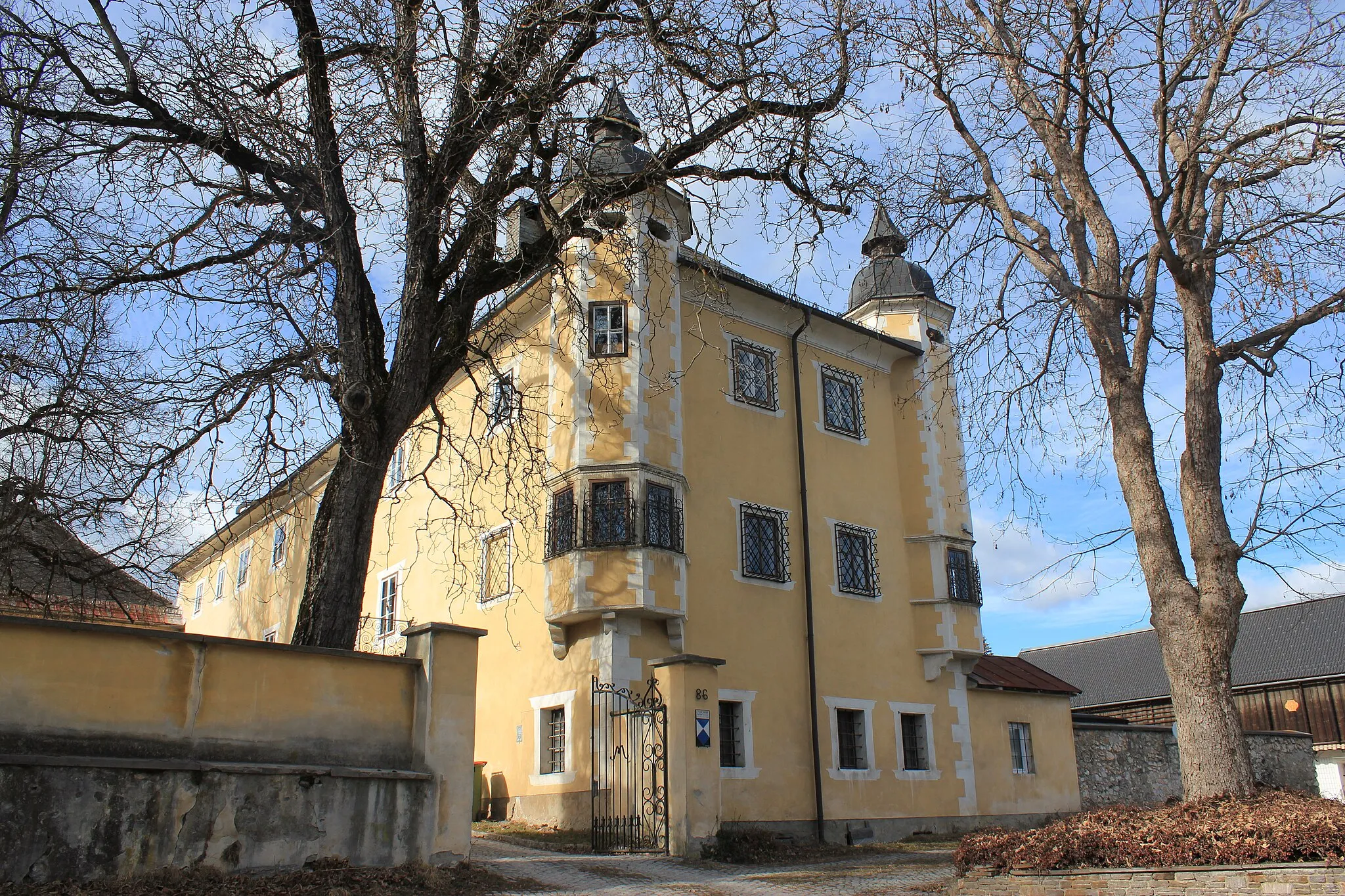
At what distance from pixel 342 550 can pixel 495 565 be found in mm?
8746

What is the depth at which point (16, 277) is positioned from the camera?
12.3 meters

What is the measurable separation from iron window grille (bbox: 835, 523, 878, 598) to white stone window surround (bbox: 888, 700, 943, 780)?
2166 millimetres

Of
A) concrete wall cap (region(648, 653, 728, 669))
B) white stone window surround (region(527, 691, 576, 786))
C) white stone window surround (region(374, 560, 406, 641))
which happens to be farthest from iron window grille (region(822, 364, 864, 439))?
white stone window surround (region(374, 560, 406, 641))

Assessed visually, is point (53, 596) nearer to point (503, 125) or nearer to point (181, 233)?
point (181, 233)

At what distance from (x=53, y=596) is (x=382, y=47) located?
32.5 feet

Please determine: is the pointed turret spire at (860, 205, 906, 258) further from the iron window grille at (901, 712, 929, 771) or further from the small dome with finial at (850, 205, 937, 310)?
the iron window grille at (901, 712, 929, 771)

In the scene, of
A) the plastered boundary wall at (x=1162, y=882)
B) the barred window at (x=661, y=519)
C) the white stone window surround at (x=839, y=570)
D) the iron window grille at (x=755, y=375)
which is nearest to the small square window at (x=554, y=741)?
the barred window at (x=661, y=519)

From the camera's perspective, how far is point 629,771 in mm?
14422

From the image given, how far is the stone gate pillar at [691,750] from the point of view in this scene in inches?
508

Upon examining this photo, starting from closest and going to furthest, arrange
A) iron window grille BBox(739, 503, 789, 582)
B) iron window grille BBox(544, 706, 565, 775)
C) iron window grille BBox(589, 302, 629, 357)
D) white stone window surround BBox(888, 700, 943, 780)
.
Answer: iron window grille BBox(544, 706, 565, 775) → iron window grille BBox(589, 302, 629, 357) → iron window grille BBox(739, 503, 789, 582) → white stone window surround BBox(888, 700, 943, 780)

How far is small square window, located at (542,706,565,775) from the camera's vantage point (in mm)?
16266

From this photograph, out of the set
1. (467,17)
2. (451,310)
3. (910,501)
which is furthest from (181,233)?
(910,501)

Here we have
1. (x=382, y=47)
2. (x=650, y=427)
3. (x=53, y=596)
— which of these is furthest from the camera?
(x=650, y=427)

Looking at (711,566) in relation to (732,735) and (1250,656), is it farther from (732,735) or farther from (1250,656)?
(1250,656)
